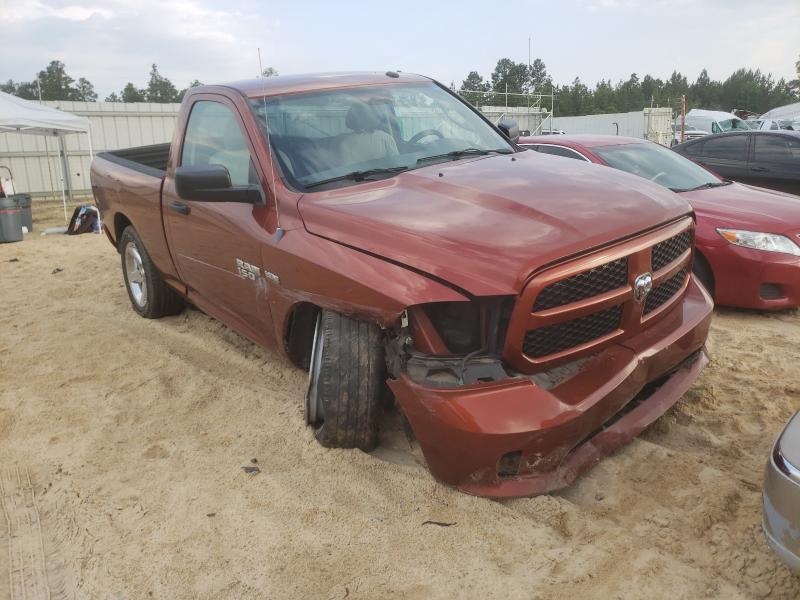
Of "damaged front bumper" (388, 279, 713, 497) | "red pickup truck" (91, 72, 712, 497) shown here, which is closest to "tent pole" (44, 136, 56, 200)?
"red pickup truck" (91, 72, 712, 497)

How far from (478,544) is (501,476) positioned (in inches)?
10.6

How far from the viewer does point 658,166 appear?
614 centimetres

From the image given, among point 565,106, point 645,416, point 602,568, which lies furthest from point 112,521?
point 565,106

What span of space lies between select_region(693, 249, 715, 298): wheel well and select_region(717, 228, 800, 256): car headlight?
0.78 ft

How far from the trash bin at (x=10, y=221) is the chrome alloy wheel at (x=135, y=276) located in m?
5.98

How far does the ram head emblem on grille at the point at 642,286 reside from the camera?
8.79 ft

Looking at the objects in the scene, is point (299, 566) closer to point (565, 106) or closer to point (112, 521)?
point (112, 521)

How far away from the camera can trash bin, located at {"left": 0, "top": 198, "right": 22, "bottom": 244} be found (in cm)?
1027

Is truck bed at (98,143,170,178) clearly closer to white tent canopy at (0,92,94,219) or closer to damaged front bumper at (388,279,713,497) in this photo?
damaged front bumper at (388,279,713,497)

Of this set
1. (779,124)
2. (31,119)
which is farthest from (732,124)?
(31,119)

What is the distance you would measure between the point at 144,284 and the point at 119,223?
24.4 inches

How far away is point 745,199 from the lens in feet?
18.3

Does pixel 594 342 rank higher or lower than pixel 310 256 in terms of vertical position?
lower

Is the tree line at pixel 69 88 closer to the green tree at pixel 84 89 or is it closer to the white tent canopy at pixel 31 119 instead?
the green tree at pixel 84 89
